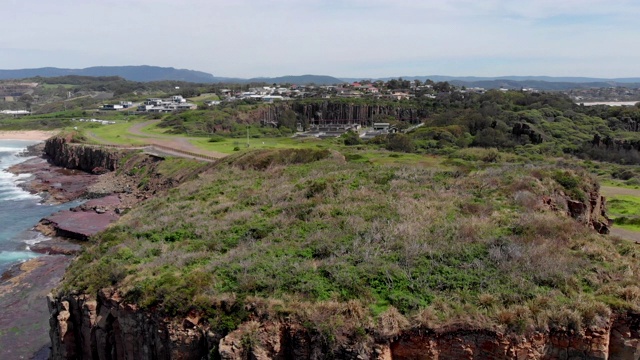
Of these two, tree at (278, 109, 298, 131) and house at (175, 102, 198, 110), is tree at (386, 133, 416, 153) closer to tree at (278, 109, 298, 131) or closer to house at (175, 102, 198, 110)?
tree at (278, 109, 298, 131)

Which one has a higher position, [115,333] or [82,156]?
[115,333]

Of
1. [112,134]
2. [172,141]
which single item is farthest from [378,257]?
[112,134]

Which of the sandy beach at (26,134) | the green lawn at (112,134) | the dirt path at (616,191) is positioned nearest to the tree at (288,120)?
the green lawn at (112,134)

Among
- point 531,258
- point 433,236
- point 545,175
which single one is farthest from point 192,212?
point 545,175

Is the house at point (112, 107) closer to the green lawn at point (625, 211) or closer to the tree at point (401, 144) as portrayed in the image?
the tree at point (401, 144)

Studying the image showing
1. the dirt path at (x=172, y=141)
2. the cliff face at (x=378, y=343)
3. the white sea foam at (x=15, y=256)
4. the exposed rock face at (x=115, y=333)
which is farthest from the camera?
the dirt path at (x=172, y=141)

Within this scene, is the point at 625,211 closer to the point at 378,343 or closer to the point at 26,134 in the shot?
the point at 378,343

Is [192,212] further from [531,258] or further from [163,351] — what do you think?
[531,258]
